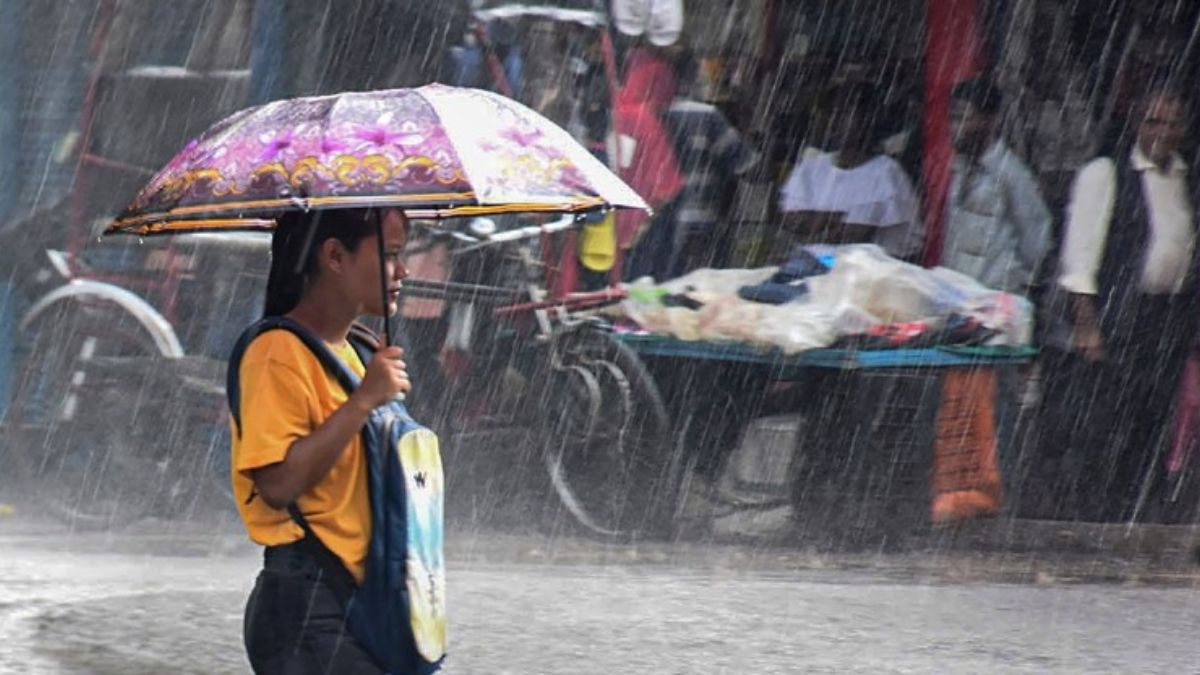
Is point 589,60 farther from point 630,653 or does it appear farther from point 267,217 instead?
point 267,217

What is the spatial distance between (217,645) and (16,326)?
509cm

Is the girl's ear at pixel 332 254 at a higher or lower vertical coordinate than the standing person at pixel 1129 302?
higher

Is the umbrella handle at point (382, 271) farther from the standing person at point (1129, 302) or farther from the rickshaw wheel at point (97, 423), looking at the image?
the standing person at point (1129, 302)

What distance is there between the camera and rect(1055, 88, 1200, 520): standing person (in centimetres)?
1084

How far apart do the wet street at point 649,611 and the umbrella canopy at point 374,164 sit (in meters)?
3.35

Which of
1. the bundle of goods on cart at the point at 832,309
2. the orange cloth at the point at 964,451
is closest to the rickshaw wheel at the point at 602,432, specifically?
the bundle of goods on cart at the point at 832,309

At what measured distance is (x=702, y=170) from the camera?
11.3m

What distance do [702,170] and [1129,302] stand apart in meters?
2.40

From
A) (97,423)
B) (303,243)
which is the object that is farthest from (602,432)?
(303,243)

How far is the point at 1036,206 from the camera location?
11.0 meters

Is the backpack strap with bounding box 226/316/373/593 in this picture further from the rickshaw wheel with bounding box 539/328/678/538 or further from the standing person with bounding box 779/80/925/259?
the standing person with bounding box 779/80/925/259

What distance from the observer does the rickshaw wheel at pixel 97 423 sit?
34.9 ft

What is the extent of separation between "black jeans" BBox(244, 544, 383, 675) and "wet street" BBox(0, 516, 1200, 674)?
11.2ft

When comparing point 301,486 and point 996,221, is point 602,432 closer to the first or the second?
point 996,221
